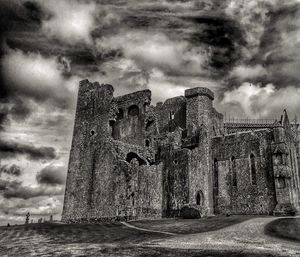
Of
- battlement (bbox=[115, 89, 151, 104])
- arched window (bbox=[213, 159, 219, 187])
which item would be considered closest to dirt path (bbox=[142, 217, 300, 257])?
arched window (bbox=[213, 159, 219, 187])

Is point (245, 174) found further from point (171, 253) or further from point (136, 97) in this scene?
point (171, 253)

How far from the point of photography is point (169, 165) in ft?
110

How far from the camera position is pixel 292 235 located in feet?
56.5

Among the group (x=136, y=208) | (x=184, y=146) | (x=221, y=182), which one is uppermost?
(x=184, y=146)

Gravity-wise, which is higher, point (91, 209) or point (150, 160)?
point (150, 160)

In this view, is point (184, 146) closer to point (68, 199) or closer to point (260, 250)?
point (68, 199)

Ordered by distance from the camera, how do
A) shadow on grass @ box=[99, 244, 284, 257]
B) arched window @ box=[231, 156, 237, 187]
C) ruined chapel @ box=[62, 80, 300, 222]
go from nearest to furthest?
shadow on grass @ box=[99, 244, 284, 257] < ruined chapel @ box=[62, 80, 300, 222] < arched window @ box=[231, 156, 237, 187]

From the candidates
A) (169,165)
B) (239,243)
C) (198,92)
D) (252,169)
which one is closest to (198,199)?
(169,165)

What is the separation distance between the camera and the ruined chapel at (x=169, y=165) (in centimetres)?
3123

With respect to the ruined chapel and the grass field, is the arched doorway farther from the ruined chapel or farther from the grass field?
the grass field

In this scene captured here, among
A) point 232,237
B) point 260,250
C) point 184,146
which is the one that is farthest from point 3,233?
point 184,146

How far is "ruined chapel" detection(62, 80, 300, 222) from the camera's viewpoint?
102 feet

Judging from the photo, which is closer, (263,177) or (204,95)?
(263,177)

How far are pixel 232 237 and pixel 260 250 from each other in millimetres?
3888
